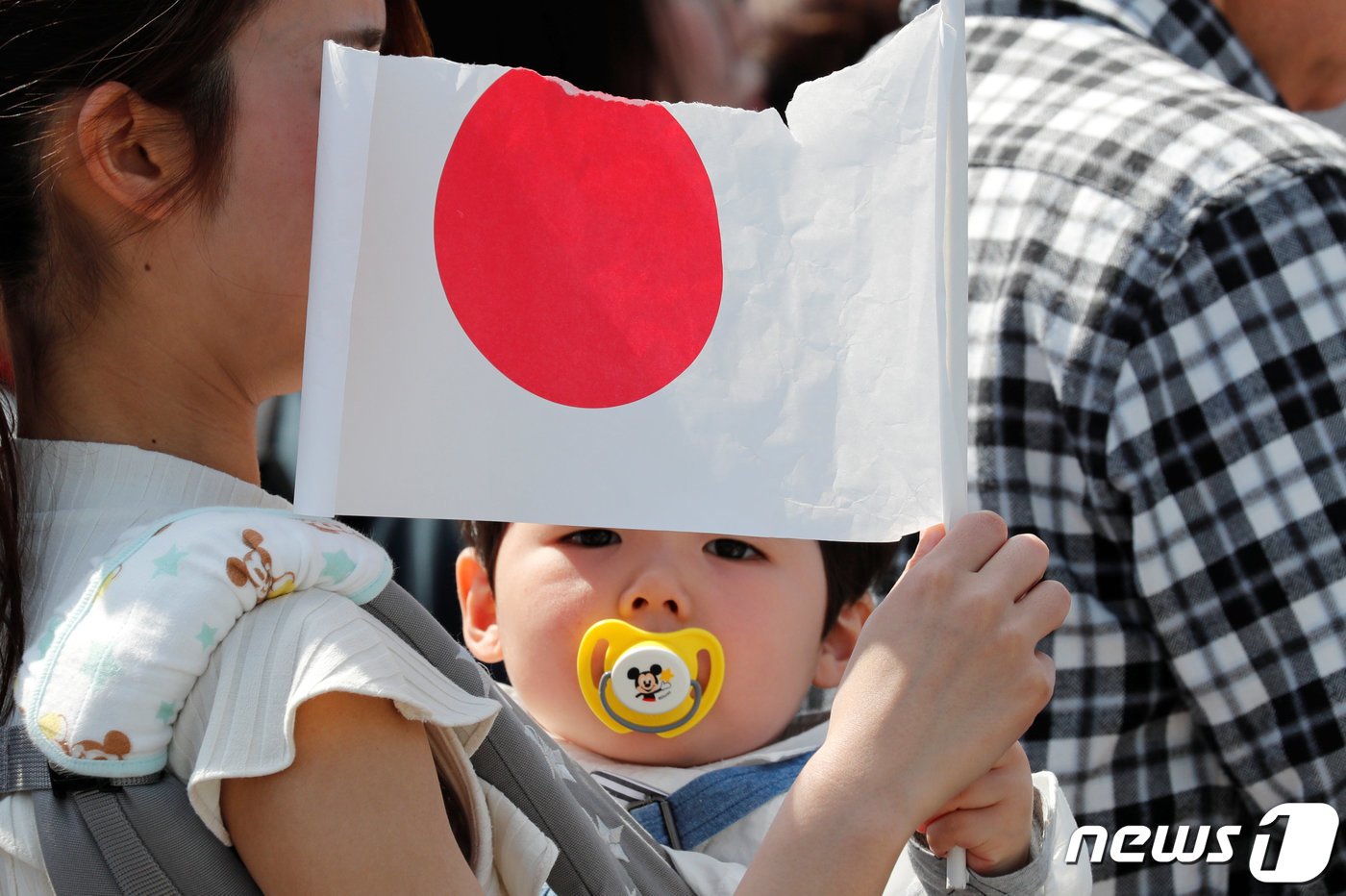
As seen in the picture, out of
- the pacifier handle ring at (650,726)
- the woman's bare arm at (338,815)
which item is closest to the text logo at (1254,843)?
the pacifier handle ring at (650,726)

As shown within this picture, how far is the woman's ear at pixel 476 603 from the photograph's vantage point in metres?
1.92

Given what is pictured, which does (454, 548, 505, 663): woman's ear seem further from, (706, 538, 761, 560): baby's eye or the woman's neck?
the woman's neck

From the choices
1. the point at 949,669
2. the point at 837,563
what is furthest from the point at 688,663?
the point at 949,669

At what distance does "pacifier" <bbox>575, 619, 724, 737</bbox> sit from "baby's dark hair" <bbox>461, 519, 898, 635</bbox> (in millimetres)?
272

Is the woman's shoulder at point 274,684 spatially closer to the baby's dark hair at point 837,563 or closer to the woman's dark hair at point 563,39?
the baby's dark hair at point 837,563

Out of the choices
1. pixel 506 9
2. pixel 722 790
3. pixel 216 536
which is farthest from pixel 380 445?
pixel 506 9

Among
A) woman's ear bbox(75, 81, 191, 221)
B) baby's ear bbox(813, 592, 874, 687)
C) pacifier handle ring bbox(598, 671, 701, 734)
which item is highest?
woman's ear bbox(75, 81, 191, 221)

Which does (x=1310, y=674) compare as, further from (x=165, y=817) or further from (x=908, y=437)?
(x=165, y=817)

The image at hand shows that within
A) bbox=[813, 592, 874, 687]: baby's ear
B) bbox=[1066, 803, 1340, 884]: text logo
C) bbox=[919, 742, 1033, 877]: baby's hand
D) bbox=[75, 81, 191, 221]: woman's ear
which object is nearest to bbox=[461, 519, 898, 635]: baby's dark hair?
bbox=[813, 592, 874, 687]: baby's ear

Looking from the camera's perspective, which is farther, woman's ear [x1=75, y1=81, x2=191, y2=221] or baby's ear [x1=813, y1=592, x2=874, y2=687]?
baby's ear [x1=813, y1=592, x2=874, y2=687]

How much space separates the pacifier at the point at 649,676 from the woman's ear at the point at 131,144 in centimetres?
70

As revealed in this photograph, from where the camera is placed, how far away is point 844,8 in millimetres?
3537

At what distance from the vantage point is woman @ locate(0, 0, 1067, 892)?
112cm

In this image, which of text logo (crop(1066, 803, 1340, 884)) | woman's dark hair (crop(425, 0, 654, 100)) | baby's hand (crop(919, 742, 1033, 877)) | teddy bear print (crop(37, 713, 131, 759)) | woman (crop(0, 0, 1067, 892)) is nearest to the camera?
teddy bear print (crop(37, 713, 131, 759))
